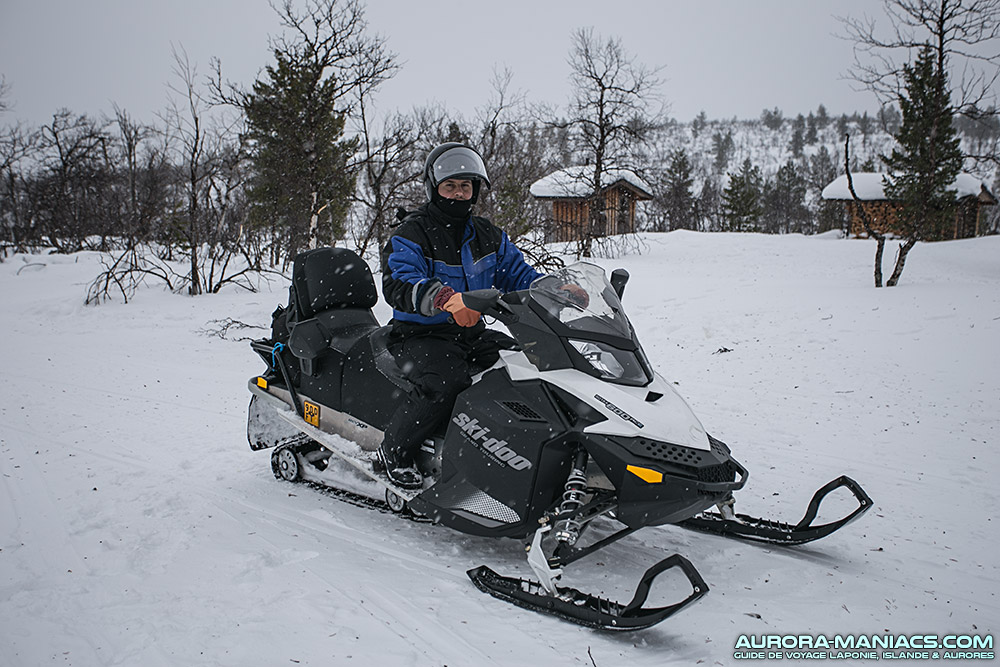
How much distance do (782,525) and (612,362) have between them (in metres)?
1.35

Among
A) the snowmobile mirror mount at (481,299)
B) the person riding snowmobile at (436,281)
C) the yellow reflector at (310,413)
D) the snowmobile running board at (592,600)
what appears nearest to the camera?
the snowmobile running board at (592,600)

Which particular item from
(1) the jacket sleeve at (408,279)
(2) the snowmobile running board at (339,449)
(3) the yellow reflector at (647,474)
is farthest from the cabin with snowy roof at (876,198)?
(3) the yellow reflector at (647,474)

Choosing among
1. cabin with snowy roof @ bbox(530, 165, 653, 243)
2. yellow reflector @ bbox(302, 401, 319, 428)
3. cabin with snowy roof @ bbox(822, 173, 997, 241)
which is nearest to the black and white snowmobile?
yellow reflector @ bbox(302, 401, 319, 428)

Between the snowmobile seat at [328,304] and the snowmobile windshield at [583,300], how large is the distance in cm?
150

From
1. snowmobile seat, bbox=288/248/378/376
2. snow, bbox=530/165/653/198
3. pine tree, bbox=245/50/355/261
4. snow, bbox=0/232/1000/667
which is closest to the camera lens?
→ snow, bbox=0/232/1000/667

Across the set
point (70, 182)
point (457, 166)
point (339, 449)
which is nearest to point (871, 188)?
point (457, 166)

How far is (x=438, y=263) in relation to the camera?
10.7 ft

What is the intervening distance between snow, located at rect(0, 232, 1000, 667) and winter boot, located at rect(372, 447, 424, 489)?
32cm

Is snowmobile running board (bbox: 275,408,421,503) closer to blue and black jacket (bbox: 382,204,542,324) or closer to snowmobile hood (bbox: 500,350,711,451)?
blue and black jacket (bbox: 382,204,542,324)

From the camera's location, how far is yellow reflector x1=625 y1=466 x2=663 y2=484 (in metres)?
2.36

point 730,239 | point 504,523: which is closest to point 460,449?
point 504,523

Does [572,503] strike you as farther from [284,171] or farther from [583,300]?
[284,171]

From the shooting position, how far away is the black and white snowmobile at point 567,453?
2412 mm

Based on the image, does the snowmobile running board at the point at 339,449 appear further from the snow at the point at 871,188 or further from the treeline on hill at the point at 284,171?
the snow at the point at 871,188
